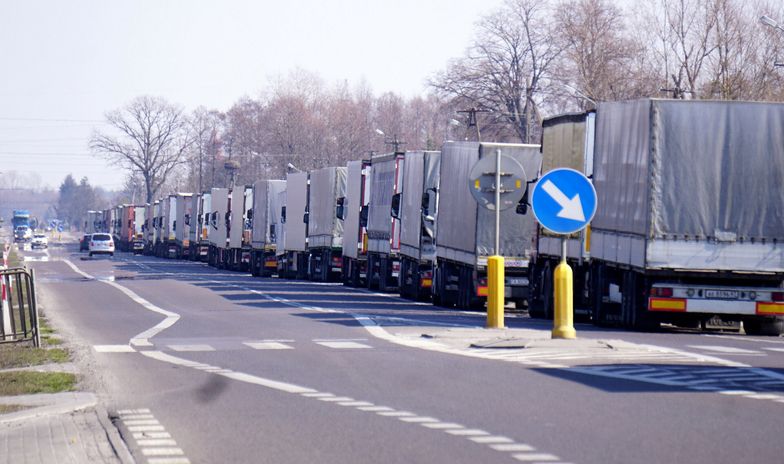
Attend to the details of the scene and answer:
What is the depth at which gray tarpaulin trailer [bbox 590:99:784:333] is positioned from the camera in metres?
20.5

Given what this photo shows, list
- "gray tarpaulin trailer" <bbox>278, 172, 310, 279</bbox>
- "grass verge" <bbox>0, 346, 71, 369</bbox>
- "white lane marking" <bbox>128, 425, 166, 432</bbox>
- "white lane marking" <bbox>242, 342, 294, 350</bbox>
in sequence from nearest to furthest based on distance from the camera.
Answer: "white lane marking" <bbox>128, 425, 166, 432</bbox> → "grass verge" <bbox>0, 346, 71, 369</bbox> → "white lane marking" <bbox>242, 342, 294, 350</bbox> → "gray tarpaulin trailer" <bbox>278, 172, 310, 279</bbox>

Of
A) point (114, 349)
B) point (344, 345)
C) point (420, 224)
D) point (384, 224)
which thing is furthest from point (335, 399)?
point (384, 224)

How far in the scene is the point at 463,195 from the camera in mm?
29109

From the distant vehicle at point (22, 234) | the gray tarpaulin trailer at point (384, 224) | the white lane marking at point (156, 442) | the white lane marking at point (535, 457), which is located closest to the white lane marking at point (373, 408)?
the white lane marking at point (156, 442)

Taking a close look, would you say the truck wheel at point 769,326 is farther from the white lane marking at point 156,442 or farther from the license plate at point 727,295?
Result: the white lane marking at point 156,442

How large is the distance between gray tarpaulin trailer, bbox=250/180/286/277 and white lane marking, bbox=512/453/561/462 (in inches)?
1816

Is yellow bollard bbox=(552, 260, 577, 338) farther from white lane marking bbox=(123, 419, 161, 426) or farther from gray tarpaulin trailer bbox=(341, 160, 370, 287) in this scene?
gray tarpaulin trailer bbox=(341, 160, 370, 287)

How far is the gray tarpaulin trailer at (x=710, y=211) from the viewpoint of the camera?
807 inches

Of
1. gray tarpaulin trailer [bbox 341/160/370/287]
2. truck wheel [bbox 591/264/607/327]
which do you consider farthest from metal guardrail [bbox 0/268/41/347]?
gray tarpaulin trailer [bbox 341/160/370/287]

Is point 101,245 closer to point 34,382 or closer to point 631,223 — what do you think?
point 631,223

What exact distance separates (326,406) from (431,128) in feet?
366

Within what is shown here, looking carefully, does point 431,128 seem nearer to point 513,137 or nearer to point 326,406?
point 513,137

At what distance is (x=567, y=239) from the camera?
969 inches

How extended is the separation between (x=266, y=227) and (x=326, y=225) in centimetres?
1024
